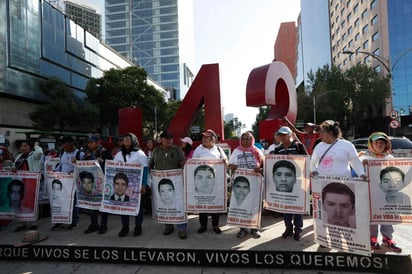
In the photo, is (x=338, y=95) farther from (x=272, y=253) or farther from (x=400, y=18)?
(x=272, y=253)

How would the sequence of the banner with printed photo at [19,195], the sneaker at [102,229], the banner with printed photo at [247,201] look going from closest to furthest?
the banner with printed photo at [247,201], the sneaker at [102,229], the banner with printed photo at [19,195]

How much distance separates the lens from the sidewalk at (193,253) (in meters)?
3.97

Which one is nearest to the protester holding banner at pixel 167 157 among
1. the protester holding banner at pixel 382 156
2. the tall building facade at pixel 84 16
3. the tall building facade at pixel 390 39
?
the protester holding banner at pixel 382 156

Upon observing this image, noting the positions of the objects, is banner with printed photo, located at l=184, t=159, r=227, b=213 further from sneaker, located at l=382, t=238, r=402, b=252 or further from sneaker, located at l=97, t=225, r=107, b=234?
sneaker, located at l=382, t=238, r=402, b=252

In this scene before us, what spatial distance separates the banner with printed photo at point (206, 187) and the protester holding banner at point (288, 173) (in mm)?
914

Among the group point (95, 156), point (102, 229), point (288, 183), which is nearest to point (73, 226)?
point (102, 229)

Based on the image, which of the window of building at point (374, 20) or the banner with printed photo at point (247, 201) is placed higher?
the window of building at point (374, 20)

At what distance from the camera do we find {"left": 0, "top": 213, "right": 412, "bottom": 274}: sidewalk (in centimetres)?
397

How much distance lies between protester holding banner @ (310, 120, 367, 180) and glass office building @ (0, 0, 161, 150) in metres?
25.4

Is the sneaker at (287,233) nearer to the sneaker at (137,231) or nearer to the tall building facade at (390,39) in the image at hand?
the sneaker at (137,231)

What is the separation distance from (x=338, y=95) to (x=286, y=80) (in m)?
29.5

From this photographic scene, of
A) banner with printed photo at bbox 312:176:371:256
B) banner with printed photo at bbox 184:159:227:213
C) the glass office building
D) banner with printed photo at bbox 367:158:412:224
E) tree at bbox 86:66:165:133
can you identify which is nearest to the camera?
banner with printed photo at bbox 312:176:371:256

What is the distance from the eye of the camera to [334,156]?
4.14m

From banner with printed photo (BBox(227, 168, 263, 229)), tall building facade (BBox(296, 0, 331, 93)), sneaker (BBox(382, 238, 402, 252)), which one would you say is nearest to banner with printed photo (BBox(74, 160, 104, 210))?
banner with printed photo (BBox(227, 168, 263, 229))
